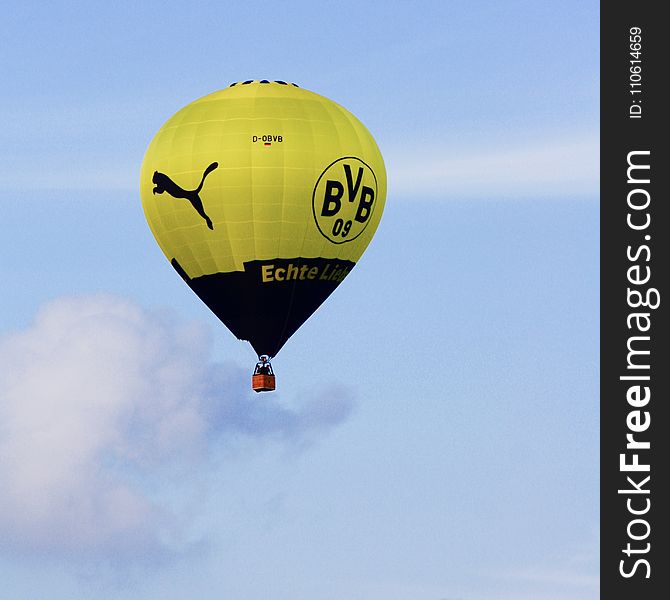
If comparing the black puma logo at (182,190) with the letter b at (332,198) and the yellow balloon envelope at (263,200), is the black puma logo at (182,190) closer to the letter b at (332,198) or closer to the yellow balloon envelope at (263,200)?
the yellow balloon envelope at (263,200)

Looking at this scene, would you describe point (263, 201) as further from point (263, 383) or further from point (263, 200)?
point (263, 383)

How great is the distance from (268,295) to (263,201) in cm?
295

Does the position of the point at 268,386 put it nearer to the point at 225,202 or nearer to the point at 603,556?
the point at 225,202

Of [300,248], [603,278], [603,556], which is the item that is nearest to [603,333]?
[603,278]

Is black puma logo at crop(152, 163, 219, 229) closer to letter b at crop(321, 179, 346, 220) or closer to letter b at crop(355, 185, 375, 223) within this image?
letter b at crop(321, 179, 346, 220)

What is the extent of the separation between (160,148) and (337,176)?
222 inches

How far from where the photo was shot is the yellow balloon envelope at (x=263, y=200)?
3036 inches

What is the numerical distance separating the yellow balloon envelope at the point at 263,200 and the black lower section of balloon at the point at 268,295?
30 mm

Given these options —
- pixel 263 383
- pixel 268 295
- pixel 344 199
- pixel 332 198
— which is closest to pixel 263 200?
pixel 332 198

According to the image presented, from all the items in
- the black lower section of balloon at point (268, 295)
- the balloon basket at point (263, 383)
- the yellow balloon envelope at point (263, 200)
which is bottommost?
the balloon basket at point (263, 383)

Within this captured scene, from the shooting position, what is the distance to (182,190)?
3066 inches

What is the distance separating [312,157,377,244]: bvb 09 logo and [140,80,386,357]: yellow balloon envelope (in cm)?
3

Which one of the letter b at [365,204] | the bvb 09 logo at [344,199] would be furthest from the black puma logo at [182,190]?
the letter b at [365,204]

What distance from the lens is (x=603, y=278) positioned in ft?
222
